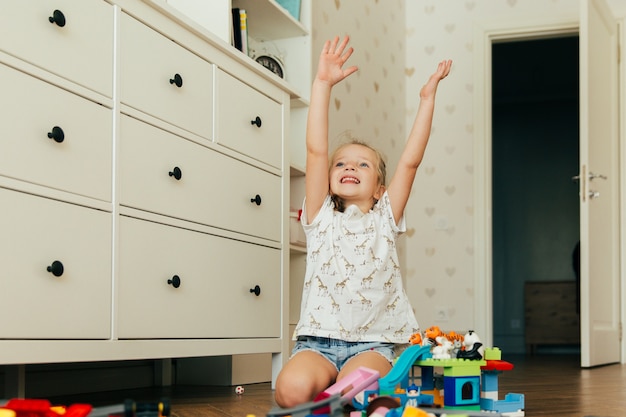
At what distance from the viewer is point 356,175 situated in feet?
7.43

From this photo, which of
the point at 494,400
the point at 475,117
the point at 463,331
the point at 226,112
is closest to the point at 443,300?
A: the point at 463,331

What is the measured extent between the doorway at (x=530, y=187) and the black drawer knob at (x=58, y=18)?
615 cm

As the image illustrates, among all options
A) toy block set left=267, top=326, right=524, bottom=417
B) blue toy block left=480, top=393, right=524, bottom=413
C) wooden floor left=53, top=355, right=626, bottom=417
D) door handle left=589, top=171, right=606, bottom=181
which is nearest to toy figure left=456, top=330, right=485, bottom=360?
toy block set left=267, top=326, right=524, bottom=417

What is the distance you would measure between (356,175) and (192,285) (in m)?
0.54

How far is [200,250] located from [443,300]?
3.15 meters

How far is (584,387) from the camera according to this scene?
2867 millimetres

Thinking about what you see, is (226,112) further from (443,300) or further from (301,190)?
(443,300)

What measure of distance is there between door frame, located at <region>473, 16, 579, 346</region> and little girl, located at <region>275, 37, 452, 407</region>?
9.51 feet

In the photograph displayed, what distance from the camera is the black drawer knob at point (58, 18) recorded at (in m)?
1.73

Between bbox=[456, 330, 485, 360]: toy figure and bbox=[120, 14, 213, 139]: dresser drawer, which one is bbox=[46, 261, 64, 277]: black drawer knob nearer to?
bbox=[120, 14, 213, 139]: dresser drawer

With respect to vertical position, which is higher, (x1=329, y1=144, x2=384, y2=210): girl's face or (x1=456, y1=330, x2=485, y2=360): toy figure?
(x1=329, y1=144, x2=384, y2=210): girl's face

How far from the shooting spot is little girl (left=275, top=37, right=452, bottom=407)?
213 centimetres

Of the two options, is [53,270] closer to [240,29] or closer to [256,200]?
[256,200]

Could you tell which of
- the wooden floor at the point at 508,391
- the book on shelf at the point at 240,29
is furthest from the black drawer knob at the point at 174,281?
the book on shelf at the point at 240,29
